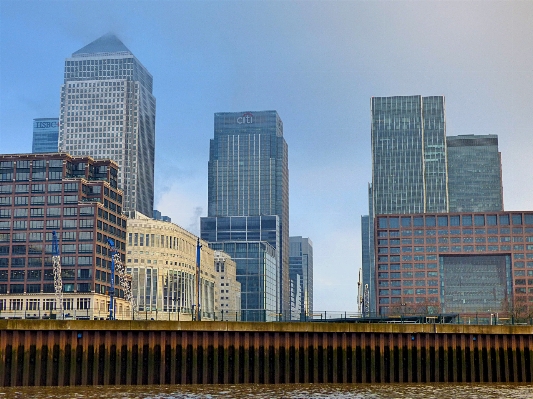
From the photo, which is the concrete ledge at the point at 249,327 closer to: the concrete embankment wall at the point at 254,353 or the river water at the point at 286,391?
the concrete embankment wall at the point at 254,353

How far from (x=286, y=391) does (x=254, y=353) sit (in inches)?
250

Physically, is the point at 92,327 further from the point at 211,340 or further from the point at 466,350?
the point at 466,350

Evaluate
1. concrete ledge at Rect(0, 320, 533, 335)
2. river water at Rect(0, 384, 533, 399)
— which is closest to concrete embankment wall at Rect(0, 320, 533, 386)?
concrete ledge at Rect(0, 320, 533, 335)

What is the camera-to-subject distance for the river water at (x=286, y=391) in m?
A: 56.4

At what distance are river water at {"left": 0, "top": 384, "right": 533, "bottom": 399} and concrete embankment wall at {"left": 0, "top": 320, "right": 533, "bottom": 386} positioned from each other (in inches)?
61.9

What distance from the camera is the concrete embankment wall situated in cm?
6284

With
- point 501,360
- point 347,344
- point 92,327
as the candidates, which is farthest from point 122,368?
point 501,360

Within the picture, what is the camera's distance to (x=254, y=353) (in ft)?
216

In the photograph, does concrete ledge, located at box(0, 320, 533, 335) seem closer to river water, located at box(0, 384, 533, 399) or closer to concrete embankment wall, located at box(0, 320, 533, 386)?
concrete embankment wall, located at box(0, 320, 533, 386)

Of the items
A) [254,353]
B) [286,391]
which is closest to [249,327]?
[254,353]

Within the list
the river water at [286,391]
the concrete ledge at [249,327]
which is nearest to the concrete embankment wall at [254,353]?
the concrete ledge at [249,327]

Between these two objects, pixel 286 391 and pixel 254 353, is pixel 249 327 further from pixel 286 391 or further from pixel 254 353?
pixel 286 391

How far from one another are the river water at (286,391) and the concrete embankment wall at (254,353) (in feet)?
5.16

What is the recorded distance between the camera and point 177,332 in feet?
213
